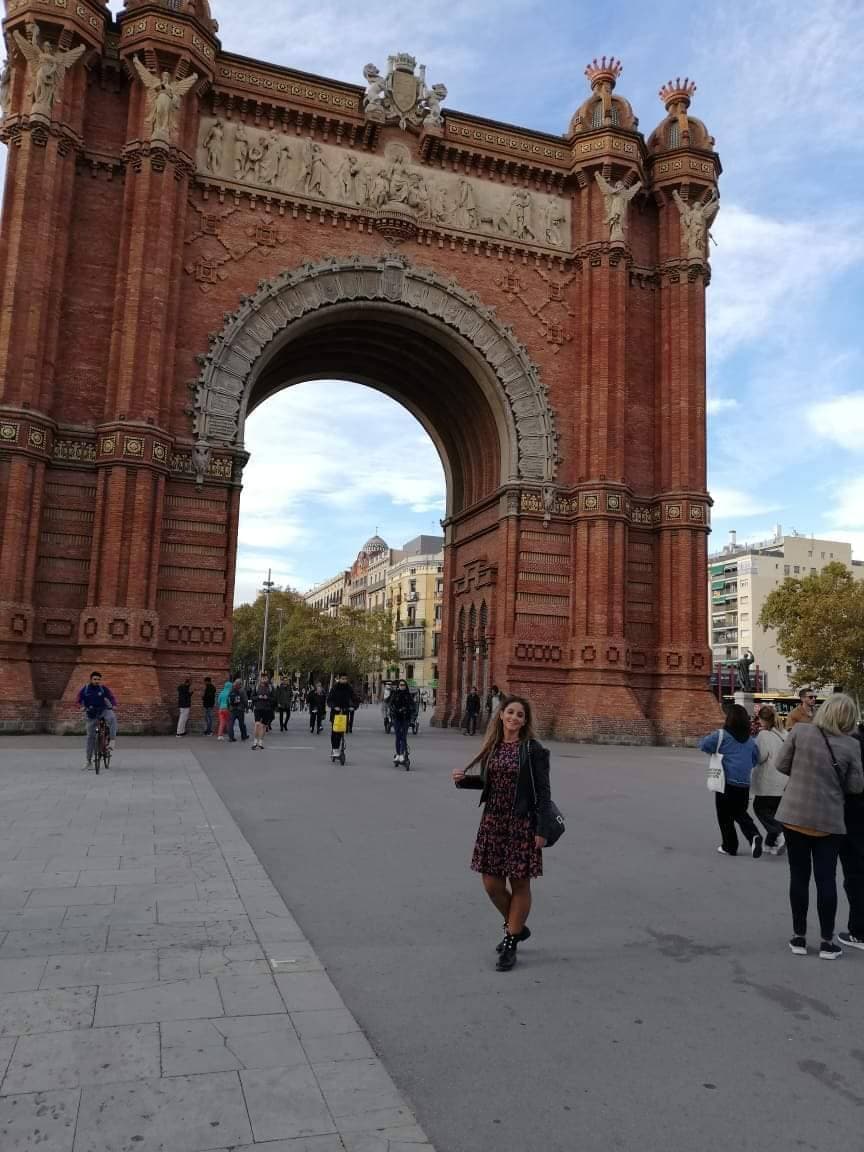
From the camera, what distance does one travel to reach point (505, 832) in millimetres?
5371

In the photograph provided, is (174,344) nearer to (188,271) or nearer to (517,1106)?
(188,271)

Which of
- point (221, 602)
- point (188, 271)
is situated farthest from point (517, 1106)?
point (188, 271)

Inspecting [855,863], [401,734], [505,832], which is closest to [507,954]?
[505,832]

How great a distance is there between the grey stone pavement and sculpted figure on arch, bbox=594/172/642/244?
78.4 feet

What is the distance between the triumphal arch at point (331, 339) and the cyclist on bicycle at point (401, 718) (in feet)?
25.6

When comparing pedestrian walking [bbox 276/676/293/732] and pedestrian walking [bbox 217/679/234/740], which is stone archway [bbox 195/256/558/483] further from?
pedestrian walking [bbox 276/676/293/732]

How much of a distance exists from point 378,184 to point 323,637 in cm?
4721

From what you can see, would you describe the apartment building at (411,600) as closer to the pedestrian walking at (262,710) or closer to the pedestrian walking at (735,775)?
the pedestrian walking at (262,710)

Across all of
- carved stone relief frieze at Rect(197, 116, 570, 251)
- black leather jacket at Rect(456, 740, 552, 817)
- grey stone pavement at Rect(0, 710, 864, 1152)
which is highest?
carved stone relief frieze at Rect(197, 116, 570, 251)

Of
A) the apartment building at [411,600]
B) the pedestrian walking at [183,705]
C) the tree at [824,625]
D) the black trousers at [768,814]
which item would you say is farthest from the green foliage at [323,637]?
the black trousers at [768,814]

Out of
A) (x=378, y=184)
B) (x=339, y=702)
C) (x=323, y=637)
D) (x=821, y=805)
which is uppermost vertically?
(x=378, y=184)

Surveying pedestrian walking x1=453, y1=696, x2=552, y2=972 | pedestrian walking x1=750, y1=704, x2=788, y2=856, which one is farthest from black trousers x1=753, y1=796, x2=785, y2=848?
pedestrian walking x1=453, y1=696, x2=552, y2=972

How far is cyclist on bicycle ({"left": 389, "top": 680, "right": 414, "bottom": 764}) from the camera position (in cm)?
1585

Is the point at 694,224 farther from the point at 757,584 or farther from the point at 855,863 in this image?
the point at 757,584
